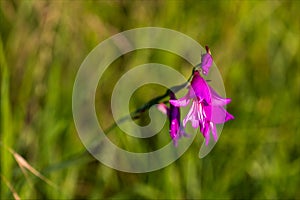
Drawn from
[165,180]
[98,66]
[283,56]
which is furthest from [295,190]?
[98,66]

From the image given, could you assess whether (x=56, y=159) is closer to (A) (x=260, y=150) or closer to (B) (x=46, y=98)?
(B) (x=46, y=98)

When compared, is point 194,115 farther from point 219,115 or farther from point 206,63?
point 206,63

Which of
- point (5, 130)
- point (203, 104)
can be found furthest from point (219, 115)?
point (5, 130)

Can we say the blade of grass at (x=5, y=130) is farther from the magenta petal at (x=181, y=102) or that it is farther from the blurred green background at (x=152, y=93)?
the magenta petal at (x=181, y=102)

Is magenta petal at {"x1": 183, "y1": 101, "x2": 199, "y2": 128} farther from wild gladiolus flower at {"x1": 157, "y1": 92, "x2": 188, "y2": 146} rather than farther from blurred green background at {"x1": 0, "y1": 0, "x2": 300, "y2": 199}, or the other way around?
blurred green background at {"x1": 0, "y1": 0, "x2": 300, "y2": 199}

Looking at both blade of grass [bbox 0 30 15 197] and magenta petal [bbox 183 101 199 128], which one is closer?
magenta petal [bbox 183 101 199 128]

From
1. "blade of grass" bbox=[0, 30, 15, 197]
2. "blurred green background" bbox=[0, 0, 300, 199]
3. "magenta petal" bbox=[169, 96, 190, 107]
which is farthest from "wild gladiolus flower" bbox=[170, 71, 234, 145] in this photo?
"blade of grass" bbox=[0, 30, 15, 197]
